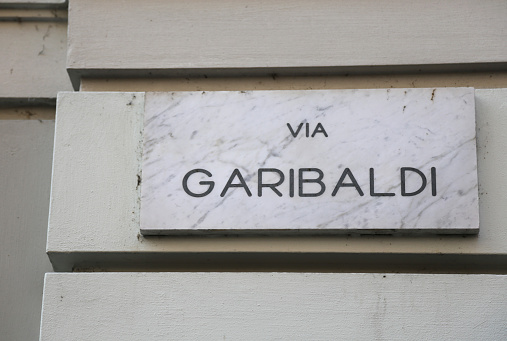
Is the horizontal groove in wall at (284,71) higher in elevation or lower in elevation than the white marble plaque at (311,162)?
higher

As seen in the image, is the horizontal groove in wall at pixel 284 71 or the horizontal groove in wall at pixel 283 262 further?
the horizontal groove in wall at pixel 284 71

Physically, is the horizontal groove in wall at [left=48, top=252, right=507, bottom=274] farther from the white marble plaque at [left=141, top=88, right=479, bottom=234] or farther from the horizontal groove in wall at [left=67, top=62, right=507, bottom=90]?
the horizontal groove in wall at [left=67, top=62, right=507, bottom=90]

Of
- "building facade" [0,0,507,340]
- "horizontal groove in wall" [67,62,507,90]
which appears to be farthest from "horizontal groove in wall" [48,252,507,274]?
"horizontal groove in wall" [67,62,507,90]

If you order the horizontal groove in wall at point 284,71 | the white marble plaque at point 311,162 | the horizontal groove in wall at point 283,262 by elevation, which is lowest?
the horizontal groove in wall at point 283,262

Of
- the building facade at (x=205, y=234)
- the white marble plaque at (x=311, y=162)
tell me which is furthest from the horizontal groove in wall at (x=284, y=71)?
the white marble plaque at (x=311, y=162)

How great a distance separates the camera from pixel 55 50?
3.25m

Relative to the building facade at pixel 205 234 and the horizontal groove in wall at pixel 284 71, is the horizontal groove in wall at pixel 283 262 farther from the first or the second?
the horizontal groove in wall at pixel 284 71

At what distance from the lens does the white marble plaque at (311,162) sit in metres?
2.81

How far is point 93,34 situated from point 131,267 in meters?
0.80

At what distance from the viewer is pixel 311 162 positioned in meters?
2.87

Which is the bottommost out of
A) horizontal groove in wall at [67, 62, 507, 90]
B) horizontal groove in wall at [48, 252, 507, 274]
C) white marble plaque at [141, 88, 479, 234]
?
horizontal groove in wall at [48, 252, 507, 274]

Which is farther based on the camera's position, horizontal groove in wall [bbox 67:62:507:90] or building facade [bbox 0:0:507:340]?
horizontal groove in wall [bbox 67:62:507:90]

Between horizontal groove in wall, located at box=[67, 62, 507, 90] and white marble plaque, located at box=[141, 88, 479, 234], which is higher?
horizontal groove in wall, located at box=[67, 62, 507, 90]

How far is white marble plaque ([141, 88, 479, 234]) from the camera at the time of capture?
281cm
